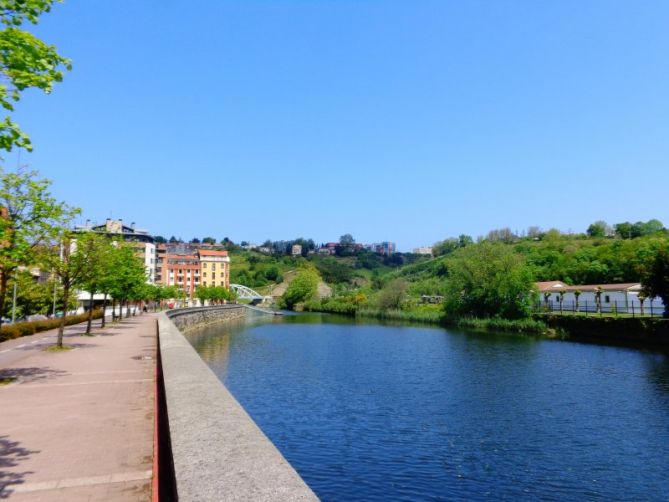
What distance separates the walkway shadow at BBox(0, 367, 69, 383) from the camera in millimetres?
16278

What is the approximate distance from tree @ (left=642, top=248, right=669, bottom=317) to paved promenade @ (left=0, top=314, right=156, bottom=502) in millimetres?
43331

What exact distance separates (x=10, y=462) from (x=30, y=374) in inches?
403

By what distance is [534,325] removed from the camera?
2197 inches

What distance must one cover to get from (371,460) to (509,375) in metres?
16.1

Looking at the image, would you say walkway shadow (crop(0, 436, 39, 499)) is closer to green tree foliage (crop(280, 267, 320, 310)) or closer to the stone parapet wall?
the stone parapet wall

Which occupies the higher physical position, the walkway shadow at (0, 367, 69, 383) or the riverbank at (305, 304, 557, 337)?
the walkway shadow at (0, 367, 69, 383)

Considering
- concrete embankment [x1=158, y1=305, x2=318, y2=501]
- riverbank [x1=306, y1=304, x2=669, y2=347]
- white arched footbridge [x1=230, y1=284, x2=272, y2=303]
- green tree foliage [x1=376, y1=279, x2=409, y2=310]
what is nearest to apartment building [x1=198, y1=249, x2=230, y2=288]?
white arched footbridge [x1=230, y1=284, x2=272, y2=303]

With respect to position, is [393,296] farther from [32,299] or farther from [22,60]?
[22,60]

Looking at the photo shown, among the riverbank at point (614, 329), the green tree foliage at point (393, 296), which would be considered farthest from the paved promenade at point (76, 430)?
the green tree foliage at point (393, 296)

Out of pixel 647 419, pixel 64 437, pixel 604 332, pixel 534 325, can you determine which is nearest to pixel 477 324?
pixel 534 325

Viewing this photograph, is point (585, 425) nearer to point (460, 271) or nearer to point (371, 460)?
point (371, 460)

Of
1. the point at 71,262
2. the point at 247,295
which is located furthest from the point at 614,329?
the point at 247,295

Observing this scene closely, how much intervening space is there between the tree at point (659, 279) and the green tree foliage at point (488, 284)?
16413 mm

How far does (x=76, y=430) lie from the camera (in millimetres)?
10203
